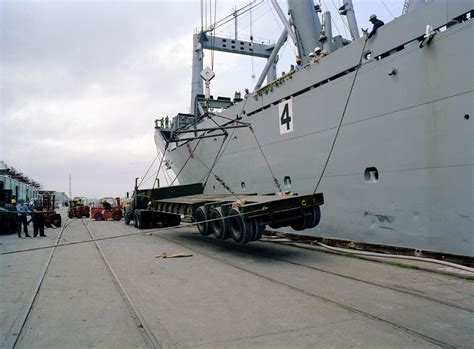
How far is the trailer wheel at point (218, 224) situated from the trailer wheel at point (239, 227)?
188 millimetres

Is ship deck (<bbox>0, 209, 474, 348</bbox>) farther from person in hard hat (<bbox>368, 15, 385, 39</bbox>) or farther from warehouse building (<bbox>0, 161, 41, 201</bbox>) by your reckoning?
warehouse building (<bbox>0, 161, 41, 201</bbox>)

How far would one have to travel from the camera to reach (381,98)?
697 centimetres

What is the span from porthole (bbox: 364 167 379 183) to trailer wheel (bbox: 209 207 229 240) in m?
3.16

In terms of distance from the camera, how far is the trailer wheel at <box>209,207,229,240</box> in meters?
7.09

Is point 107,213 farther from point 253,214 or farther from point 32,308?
point 32,308

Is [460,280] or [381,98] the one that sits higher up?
[381,98]

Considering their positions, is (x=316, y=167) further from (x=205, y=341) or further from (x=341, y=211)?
(x=205, y=341)

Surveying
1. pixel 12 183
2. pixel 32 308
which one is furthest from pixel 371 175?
pixel 12 183

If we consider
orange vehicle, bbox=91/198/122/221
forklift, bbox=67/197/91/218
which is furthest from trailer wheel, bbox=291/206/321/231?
forklift, bbox=67/197/91/218

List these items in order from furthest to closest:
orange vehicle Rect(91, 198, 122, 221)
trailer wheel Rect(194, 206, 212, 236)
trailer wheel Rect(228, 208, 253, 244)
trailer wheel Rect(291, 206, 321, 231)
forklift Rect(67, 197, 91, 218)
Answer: forklift Rect(67, 197, 91, 218)
orange vehicle Rect(91, 198, 122, 221)
trailer wheel Rect(194, 206, 212, 236)
trailer wheel Rect(291, 206, 321, 231)
trailer wheel Rect(228, 208, 253, 244)

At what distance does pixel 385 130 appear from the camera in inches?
271

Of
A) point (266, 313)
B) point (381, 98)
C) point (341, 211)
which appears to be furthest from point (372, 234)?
point (266, 313)

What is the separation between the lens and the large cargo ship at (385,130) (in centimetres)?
573

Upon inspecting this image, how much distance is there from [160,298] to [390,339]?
8.98 feet
